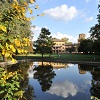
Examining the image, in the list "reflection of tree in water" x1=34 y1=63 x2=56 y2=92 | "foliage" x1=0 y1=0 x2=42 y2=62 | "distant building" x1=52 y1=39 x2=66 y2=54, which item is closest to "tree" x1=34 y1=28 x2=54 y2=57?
"reflection of tree in water" x1=34 y1=63 x2=56 y2=92

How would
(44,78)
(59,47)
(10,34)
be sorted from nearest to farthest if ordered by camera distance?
(10,34), (44,78), (59,47)

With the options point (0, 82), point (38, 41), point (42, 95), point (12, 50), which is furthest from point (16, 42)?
point (38, 41)

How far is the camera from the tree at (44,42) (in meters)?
57.0

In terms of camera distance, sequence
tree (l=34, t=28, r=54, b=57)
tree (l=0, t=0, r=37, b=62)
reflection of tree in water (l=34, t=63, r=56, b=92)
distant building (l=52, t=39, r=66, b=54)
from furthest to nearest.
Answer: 1. distant building (l=52, t=39, r=66, b=54)
2. tree (l=34, t=28, r=54, b=57)
3. reflection of tree in water (l=34, t=63, r=56, b=92)
4. tree (l=0, t=0, r=37, b=62)

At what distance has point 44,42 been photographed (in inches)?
2275

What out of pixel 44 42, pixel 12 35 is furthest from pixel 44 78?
pixel 44 42

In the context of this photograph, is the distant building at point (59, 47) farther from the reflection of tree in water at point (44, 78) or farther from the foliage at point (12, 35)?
the foliage at point (12, 35)

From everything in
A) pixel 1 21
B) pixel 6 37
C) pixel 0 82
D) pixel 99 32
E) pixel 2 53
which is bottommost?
pixel 0 82

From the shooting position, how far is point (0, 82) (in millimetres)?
3279

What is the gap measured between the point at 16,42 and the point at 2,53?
256 mm

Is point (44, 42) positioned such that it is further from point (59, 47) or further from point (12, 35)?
point (59, 47)

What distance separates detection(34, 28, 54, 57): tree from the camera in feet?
187

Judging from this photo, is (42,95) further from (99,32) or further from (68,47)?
(68,47)

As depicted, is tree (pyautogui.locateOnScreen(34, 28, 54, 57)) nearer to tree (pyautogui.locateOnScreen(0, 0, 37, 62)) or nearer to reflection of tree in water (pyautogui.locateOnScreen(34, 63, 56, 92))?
reflection of tree in water (pyautogui.locateOnScreen(34, 63, 56, 92))
